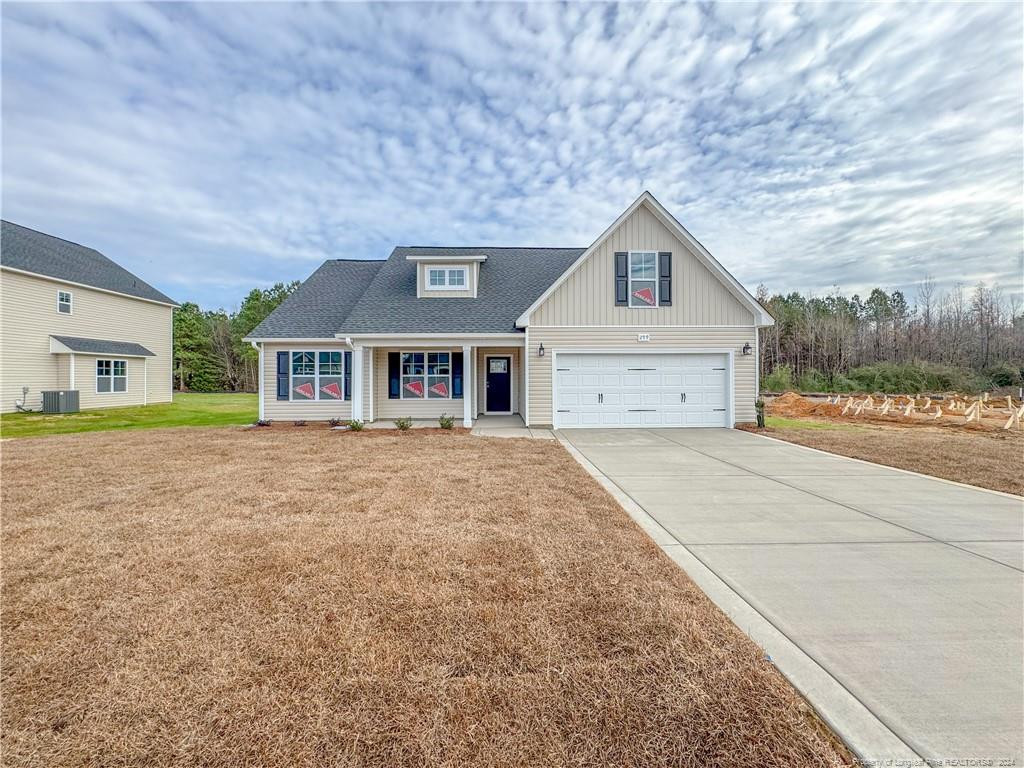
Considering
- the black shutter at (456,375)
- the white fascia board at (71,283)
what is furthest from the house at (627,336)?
the white fascia board at (71,283)

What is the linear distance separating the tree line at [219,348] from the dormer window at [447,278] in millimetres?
29048

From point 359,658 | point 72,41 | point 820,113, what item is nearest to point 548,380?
point 359,658

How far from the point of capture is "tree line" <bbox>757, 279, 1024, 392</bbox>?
916 inches

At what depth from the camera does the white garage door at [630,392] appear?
12336 mm

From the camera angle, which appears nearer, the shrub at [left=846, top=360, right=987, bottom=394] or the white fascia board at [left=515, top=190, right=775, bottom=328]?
the white fascia board at [left=515, top=190, right=775, bottom=328]

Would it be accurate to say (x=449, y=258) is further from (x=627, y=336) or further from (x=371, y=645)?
(x=371, y=645)

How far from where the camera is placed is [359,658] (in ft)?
7.79

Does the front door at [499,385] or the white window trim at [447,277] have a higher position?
the white window trim at [447,277]

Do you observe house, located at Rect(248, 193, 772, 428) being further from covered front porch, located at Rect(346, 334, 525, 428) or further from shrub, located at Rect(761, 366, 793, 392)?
shrub, located at Rect(761, 366, 793, 392)

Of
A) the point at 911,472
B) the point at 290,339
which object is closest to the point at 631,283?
the point at 911,472

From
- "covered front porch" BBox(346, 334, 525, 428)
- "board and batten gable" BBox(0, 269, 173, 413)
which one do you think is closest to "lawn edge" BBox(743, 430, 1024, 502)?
"covered front porch" BBox(346, 334, 525, 428)

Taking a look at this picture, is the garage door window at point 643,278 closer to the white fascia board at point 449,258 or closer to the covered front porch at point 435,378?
the covered front porch at point 435,378

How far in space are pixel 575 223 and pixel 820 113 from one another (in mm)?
10191

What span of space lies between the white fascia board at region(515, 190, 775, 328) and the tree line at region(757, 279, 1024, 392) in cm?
1571
